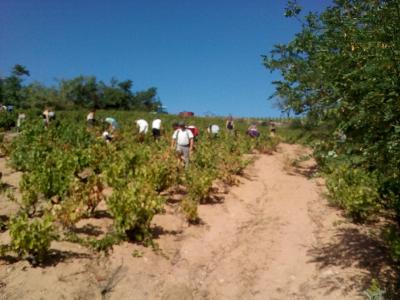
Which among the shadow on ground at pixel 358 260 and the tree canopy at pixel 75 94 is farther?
the tree canopy at pixel 75 94

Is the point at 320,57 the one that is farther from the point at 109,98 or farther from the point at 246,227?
the point at 109,98

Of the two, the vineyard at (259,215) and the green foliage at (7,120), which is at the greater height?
the green foliage at (7,120)

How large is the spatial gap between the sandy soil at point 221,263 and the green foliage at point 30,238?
0.58ft

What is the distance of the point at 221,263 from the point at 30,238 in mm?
2721

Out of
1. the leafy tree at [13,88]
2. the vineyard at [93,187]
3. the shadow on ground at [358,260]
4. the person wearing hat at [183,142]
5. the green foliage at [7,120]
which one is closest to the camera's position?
the vineyard at [93,187]

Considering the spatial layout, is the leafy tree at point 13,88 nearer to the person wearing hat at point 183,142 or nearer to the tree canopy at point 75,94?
the tree canopy at point 75,94

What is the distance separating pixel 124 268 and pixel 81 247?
2.49 ft

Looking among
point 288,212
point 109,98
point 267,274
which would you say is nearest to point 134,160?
point 288,212

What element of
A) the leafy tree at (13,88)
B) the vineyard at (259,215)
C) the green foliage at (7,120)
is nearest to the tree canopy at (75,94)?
the leafy tree at (13,88)

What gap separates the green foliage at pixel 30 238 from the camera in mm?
4695

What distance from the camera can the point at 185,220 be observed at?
7441 mm

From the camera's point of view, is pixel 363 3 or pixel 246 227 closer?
pixel 363 3

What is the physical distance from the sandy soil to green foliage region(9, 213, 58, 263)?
0.18 metres

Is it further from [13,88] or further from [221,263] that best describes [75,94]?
[221,263]
